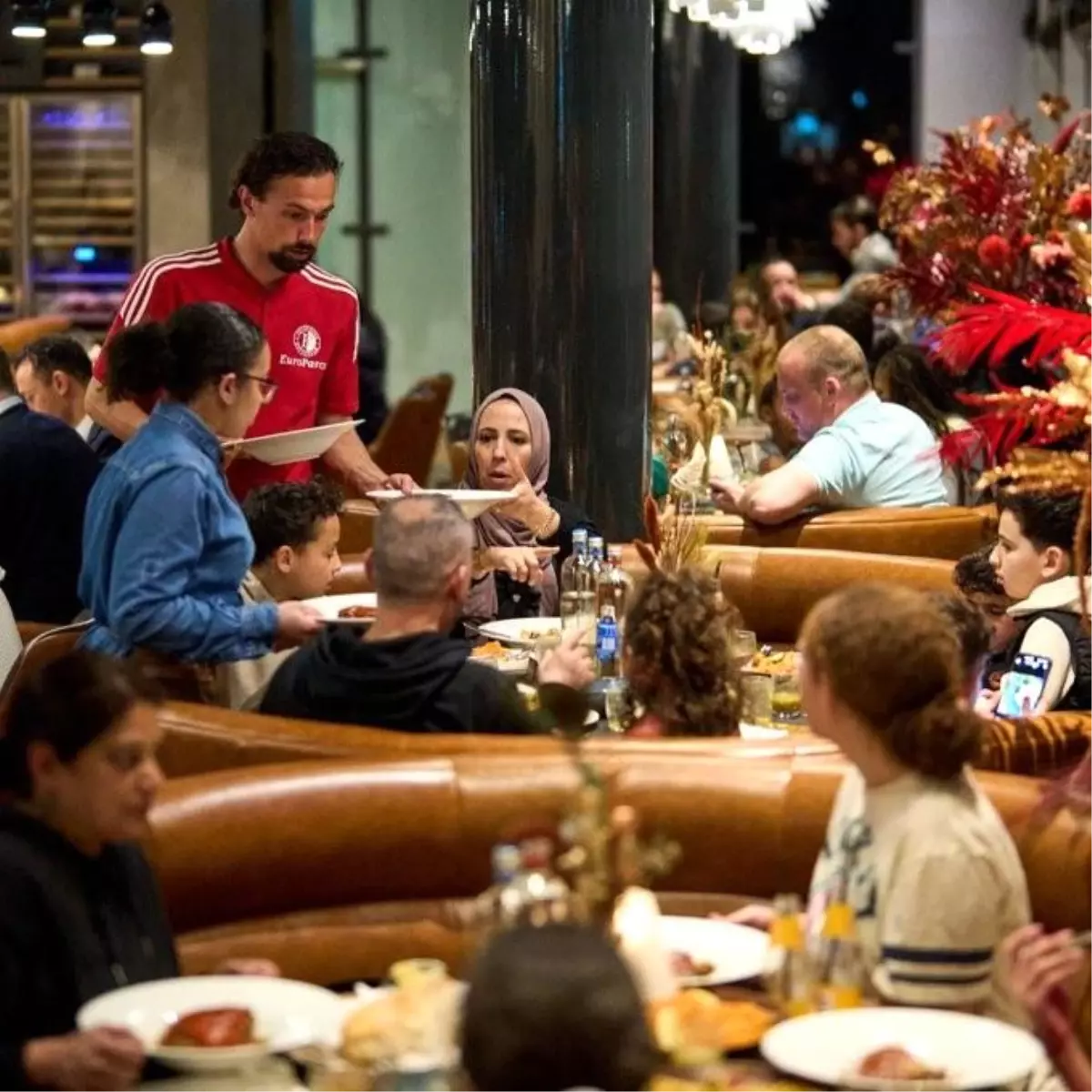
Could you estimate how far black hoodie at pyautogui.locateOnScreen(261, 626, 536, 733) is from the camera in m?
4.04

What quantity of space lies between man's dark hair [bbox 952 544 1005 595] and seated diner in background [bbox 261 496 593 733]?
131cm

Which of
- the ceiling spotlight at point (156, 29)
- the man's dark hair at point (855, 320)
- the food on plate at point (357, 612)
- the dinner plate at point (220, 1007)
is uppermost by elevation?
the ceiling spotlight at point (156, 29)

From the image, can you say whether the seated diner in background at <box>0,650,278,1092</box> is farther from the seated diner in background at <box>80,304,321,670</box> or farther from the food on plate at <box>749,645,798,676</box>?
the food on plate at <box>749,645,798,676</box>

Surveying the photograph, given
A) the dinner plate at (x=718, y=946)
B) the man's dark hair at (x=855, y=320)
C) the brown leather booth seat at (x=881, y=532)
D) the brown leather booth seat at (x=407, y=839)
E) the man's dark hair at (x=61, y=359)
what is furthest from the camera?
the man's dark hair at (x=855, y=320)

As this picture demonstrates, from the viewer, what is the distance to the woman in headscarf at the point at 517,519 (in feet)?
18.8

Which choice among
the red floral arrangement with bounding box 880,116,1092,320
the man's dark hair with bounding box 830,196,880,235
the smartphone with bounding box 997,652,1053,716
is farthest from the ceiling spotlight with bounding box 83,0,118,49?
the smartphone with bounding box 997,652,1053,716

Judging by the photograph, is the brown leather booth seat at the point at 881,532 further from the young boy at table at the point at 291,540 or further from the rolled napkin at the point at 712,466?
the young boy at table at the point at 291,540

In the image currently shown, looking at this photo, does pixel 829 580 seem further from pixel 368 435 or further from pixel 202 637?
pixel 368 435

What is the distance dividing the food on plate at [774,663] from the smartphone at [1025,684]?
59 cm

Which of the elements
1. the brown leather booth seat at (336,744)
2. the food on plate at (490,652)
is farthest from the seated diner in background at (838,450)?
the brown leather booth seat at (336,744)

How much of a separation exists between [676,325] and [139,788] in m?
10.5

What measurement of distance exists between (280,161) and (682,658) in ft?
7.23

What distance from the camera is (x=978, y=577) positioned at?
5152 millimetres

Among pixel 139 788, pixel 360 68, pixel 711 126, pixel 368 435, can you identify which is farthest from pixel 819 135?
pixel 139 788
